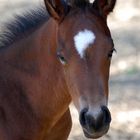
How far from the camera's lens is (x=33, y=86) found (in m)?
5.60

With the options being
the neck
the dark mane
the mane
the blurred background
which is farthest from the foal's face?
the blurred background

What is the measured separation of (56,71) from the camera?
542 centimetres

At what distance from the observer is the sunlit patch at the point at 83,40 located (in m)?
4.99

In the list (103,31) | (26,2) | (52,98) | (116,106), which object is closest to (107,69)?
(103,31)

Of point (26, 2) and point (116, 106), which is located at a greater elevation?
point (116, 106)

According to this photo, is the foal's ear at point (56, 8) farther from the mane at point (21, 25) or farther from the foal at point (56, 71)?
the mane at point (21, 25)

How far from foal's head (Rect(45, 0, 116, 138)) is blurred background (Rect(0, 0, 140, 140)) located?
0.84m

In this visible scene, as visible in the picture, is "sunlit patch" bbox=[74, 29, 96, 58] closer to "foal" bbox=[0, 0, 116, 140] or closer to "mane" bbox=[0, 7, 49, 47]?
"foal" bbox=[0, 0, 116, 140]

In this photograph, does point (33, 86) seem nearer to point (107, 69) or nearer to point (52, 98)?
point (52, 98)

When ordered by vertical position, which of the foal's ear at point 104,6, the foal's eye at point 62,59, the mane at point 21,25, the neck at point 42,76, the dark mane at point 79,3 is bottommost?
the neck at point 42,76

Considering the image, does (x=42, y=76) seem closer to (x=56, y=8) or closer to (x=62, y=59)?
(x=62, y=59)

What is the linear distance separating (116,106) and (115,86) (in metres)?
1.26

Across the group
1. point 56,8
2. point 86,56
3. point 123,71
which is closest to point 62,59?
point 86,56

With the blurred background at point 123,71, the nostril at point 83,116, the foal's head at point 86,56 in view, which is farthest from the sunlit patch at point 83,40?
the blurred background at point 123,71
